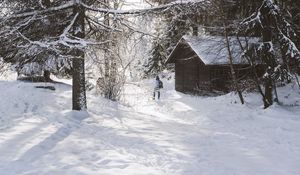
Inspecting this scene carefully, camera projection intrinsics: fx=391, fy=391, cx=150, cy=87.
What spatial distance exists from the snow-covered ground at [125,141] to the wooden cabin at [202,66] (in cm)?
842

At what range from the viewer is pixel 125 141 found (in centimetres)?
988

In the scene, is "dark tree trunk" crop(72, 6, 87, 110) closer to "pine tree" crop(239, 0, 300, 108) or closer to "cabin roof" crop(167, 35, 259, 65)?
"pine tree" crop(239, 0, 300, 108)

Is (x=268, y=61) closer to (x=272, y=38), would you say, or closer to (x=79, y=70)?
(x=272, y=38)

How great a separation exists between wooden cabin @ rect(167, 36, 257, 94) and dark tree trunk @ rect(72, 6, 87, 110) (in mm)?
12101

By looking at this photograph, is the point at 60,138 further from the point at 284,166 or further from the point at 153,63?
the point at 153,63

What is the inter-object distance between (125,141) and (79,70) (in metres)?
3.72

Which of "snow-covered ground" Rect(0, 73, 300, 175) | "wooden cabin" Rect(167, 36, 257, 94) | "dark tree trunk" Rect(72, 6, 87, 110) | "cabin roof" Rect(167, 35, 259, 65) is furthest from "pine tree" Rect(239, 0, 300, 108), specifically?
"dark tree trunk" Rect(72, 6, 87, 110)

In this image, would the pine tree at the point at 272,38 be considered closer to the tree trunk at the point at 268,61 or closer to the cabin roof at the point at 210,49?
the tree trunk at the point at 268,61

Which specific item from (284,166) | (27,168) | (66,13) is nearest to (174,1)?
(66,13)

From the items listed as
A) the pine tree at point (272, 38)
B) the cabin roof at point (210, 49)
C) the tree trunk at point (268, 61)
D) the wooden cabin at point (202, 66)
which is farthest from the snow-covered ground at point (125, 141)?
the wooden cabin at point (202, 66)

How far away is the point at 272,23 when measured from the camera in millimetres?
16703

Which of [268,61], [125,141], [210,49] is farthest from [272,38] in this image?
A: [125,141]

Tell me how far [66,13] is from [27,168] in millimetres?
7141

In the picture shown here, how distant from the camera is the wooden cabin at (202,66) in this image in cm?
2472
